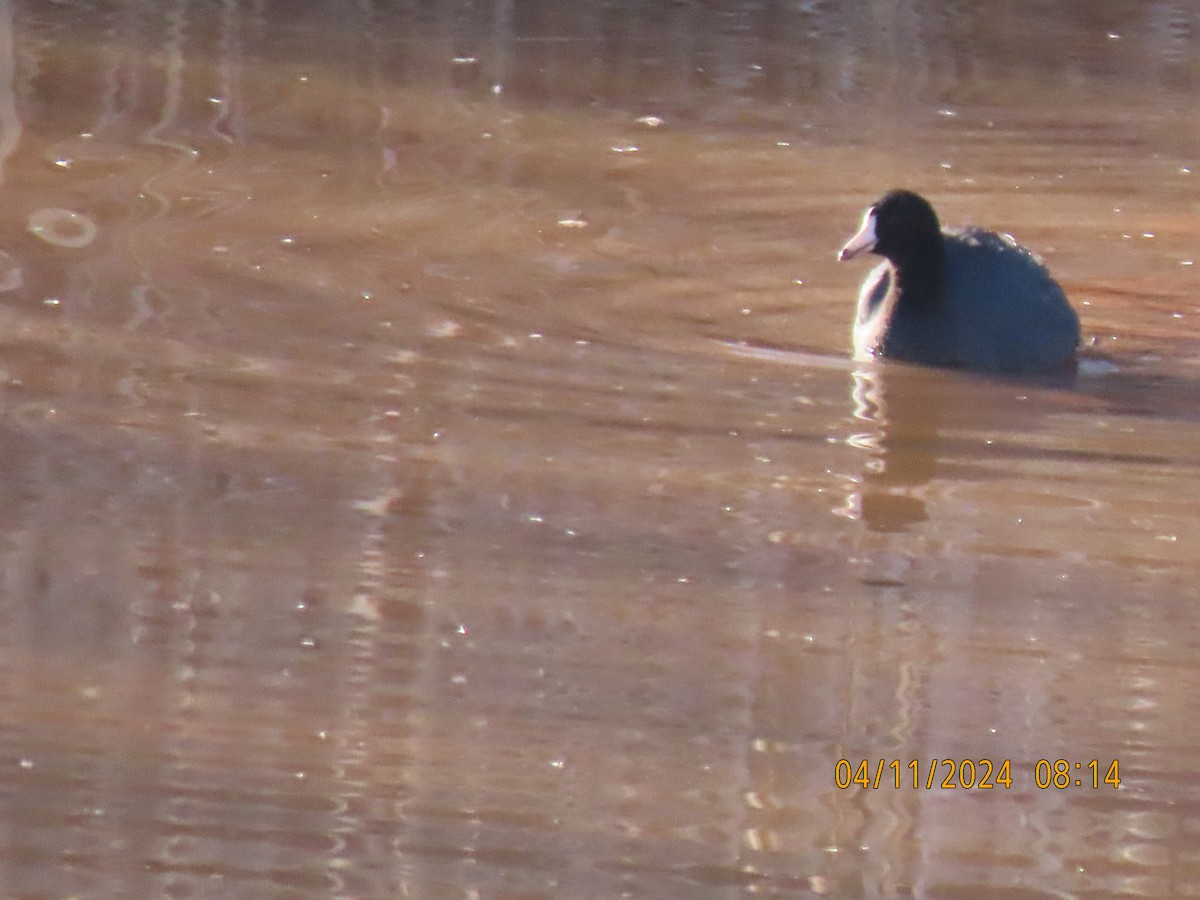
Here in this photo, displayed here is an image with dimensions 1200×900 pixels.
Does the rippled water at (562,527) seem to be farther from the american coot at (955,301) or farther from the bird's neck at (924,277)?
the bird's neck at (924,277)

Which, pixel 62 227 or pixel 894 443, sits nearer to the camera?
pixel 894 443

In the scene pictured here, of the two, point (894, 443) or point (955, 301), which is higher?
point (955, 301)

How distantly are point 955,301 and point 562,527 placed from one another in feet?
7.55

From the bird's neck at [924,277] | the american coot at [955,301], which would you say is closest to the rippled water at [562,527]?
the american coot at [955,301]

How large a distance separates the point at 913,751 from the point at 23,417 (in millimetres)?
2670

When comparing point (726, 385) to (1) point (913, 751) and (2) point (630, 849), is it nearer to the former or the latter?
(1) point (913, 751)

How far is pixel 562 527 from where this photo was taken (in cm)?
518
